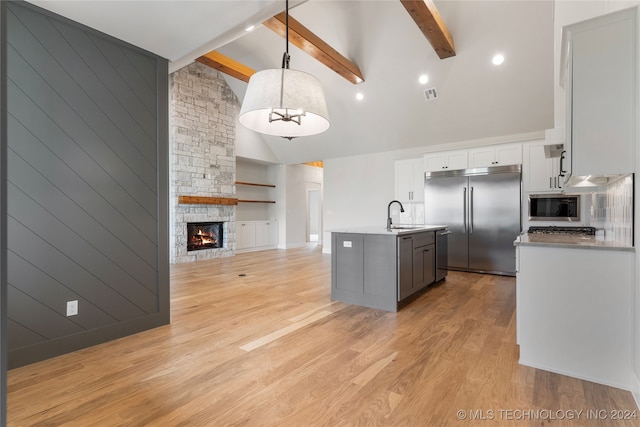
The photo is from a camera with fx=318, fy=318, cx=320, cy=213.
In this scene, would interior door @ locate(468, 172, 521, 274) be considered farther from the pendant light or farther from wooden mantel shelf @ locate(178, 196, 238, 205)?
wooden mantel shelf @ locate(178, 196, 238, 205)

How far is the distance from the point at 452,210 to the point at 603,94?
4112 millimetres

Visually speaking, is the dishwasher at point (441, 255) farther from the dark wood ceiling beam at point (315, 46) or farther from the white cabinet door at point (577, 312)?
the dark wood ceiling beam at point (315, 46)

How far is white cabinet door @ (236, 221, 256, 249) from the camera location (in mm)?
8688

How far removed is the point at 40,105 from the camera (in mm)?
2371

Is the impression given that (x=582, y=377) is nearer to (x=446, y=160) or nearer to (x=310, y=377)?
(x=310, y=377)

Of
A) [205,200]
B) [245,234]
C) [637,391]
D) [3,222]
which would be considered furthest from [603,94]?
[245,234]

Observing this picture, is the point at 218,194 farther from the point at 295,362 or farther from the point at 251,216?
the point at 295,362

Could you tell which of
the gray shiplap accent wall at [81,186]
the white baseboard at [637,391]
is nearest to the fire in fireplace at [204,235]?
the gray shiplap accent wall at [81,186]

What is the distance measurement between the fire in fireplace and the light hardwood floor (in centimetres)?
417

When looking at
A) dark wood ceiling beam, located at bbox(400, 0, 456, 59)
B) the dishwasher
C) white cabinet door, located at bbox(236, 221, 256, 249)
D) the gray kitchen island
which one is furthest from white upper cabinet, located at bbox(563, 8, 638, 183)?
white cabinet door, located at bbox(236, 221, 256, 249)

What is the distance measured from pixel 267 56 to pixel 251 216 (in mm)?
4704

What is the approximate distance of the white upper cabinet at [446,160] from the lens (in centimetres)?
585

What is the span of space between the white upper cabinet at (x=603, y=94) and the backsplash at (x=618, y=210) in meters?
0.22

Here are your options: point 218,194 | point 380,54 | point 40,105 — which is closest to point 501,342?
point 40,105
